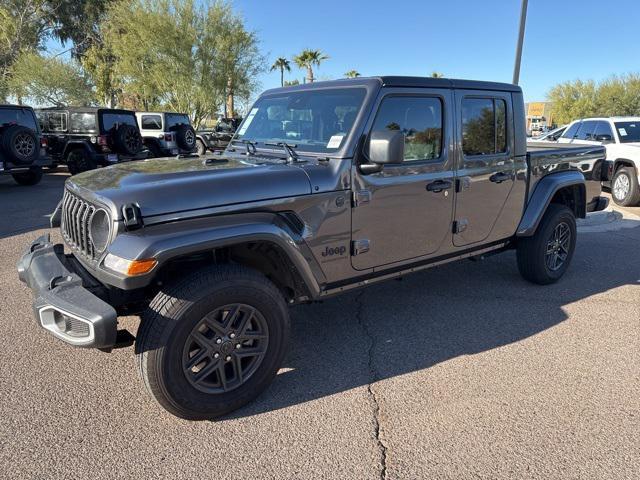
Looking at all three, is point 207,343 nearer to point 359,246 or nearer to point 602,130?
point 359,246

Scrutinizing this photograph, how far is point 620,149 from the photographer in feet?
32.8

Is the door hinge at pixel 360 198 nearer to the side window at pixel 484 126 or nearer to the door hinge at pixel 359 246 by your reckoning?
the door hinge at pixel 359 246

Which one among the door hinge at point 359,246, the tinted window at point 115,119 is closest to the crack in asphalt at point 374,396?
the door hinge at point 359,246

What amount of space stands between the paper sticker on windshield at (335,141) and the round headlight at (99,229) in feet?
4.83

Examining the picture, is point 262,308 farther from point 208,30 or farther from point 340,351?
point 208,30

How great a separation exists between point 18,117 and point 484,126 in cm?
1061

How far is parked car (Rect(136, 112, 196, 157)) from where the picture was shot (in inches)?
584

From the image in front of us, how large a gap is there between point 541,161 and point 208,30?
2421 cm

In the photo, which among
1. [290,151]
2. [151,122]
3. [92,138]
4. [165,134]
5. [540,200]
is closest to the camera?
[290,151]

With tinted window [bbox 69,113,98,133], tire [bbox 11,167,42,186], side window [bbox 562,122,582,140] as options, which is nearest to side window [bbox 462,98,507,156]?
side window [bbox 562,122,582,140]

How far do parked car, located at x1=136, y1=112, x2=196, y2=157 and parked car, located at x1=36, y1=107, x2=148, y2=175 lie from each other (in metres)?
1.67

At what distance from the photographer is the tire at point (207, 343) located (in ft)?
8.29

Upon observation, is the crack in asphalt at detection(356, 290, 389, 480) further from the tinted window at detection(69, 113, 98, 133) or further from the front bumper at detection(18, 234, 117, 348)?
the tinted window at detection(69, 113, 98, 133)

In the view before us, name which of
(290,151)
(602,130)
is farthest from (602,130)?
(290,151)
